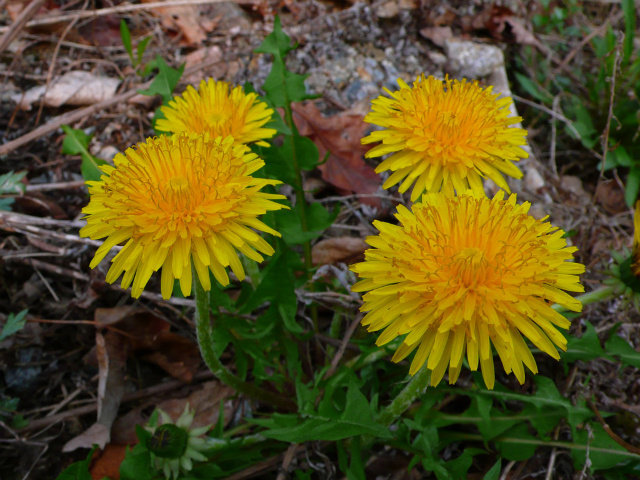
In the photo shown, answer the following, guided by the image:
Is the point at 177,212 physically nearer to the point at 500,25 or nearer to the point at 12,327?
the point at 12,327

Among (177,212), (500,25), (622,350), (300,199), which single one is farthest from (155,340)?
(500,25)

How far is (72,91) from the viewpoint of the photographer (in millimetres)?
3492

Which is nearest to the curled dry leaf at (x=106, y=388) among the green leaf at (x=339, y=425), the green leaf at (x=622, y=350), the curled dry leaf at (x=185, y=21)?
the green leaf at (x=339, y=425)

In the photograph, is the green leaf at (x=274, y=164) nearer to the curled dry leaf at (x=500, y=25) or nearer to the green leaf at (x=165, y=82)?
the green leaf at (x=165, y=82)

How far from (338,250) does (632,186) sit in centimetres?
216

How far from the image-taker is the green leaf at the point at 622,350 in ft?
7.07

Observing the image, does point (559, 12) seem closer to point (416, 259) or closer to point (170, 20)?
point (170, 20)

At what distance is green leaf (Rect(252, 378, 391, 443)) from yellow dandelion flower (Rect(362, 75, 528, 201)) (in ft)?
2.67

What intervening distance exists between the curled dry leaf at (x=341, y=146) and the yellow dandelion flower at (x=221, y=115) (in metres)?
0.92

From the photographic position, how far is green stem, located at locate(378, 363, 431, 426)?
5.56 ft

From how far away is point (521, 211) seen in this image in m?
1.69

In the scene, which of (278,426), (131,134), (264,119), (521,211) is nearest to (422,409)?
(278,426)

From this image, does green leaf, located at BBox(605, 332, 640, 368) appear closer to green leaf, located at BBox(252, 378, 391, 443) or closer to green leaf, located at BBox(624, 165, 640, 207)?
green leaf, located at BBox(252, 378, 391, 443)

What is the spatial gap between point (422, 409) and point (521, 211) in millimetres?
948
